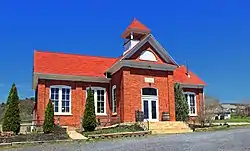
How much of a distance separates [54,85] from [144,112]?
8.27 m

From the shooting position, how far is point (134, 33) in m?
31.8

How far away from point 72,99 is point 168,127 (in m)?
9.16

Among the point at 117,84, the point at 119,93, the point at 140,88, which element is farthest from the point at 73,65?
the point at 140,88

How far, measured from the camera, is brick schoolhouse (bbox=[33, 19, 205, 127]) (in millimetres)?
27734

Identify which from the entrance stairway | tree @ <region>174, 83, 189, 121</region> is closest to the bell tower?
tree @ <region>174, 83, 189, 121</region>

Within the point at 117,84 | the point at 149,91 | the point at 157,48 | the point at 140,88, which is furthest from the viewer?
the point at 157,48

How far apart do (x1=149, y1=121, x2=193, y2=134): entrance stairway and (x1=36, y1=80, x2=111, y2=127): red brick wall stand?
6417 mm

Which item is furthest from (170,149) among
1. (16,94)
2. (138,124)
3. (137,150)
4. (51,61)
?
(51,61)

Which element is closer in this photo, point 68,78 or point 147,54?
point 147,54

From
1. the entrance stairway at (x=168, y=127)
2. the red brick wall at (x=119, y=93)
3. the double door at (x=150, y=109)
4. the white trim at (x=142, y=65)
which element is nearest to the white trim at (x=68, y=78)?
the white trim at (x=142, y=65)

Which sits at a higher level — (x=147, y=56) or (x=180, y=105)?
(x=147, y=56)

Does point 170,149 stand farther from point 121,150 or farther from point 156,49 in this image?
point 156,49

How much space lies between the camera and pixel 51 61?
30.7 metres

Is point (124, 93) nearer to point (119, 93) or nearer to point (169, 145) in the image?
point (119, 93)
